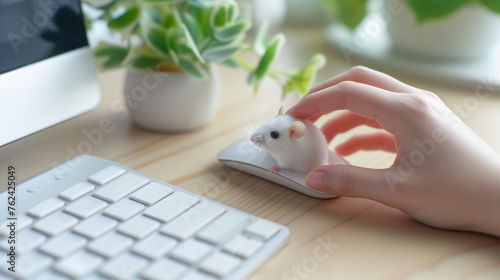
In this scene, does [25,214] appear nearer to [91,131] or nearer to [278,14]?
[91,131]

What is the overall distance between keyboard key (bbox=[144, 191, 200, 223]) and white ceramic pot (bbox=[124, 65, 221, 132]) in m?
0.19

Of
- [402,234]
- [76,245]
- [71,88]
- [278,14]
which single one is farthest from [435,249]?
[278,14]

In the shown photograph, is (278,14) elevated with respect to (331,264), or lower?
elevated

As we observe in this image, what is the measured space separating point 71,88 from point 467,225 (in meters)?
0.45

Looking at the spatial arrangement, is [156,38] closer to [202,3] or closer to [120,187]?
[202,3]

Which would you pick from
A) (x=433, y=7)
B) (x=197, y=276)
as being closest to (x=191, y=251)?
(x=197, y=276)

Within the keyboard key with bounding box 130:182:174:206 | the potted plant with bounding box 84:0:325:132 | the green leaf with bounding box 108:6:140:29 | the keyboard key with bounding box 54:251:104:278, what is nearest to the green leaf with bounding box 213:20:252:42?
the potted plant with bounding box 84:0:325:132

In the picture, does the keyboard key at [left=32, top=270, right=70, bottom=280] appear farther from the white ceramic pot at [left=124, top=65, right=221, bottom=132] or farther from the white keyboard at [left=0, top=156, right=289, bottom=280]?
the white ceramic pot at [left=124, top=65, right=221, bottom=132]

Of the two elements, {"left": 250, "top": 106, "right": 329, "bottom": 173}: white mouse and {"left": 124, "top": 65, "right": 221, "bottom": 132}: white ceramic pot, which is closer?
{"left": 250, "top": 106, "right": 329, "bottom": 173}: white mouse

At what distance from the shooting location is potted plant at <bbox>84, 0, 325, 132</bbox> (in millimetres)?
602

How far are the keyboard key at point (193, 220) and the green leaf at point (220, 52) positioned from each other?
0.72 ft

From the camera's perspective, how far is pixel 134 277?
361mm

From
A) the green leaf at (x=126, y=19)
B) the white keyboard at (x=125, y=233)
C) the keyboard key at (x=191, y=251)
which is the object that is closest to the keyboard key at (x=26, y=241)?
the white keyboard at (x=125, y=233)

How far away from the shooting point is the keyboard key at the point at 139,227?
0.40 metres
